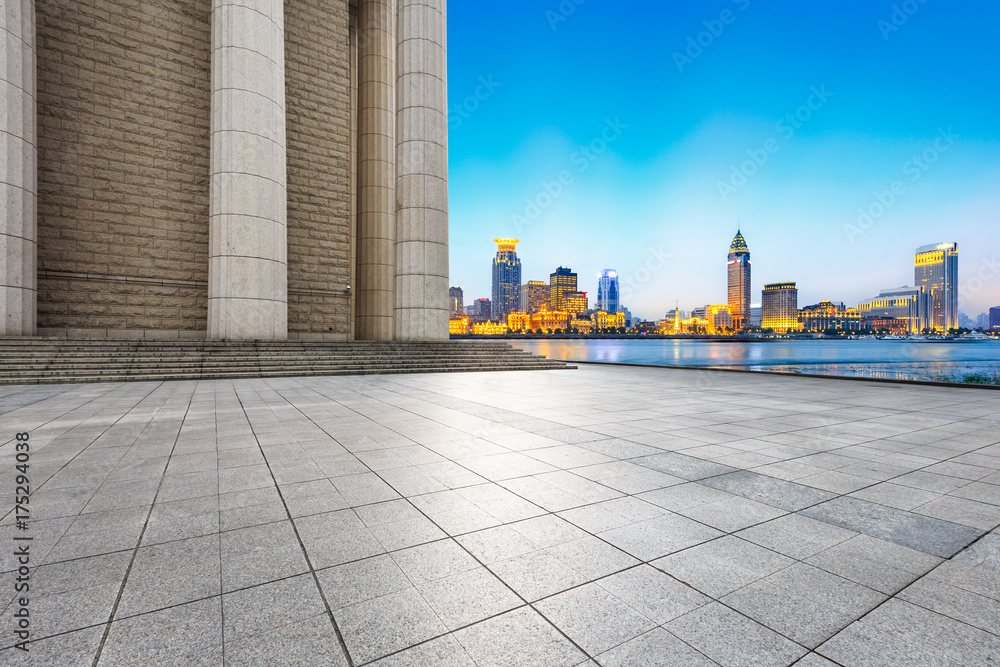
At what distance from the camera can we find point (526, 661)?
2229 mm

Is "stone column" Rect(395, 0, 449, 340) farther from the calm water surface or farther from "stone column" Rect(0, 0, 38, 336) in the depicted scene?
"stone column" Rect(0, 0, 38, 336)

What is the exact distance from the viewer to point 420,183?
980 inches

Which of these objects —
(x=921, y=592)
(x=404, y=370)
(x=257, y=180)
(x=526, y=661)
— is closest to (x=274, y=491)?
(x=526, y=661)

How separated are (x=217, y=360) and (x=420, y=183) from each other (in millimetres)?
13244

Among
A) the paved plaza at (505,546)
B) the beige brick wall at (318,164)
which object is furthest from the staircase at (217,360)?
the paved plaza at (505,546)

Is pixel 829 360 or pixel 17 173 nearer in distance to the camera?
pixel 17 173

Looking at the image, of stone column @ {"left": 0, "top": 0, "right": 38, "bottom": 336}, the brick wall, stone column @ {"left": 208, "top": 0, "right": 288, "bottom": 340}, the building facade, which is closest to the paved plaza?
stone column @ {"left": 208, "top": 0, "right": 288, "bottom": 340}

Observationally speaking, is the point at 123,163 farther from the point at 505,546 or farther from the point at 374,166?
the point at 505,546

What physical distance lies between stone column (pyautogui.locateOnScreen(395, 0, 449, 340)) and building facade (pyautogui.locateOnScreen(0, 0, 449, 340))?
7cm

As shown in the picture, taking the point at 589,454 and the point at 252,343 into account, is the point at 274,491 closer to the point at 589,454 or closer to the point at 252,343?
the point at 589,454

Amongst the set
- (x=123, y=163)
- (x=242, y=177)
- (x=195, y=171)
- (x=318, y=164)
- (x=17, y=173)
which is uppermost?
(x=318, y=164)

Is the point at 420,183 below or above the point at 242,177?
above

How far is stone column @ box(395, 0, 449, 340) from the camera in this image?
24812 mm

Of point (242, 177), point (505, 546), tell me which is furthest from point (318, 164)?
point (505, 546)
